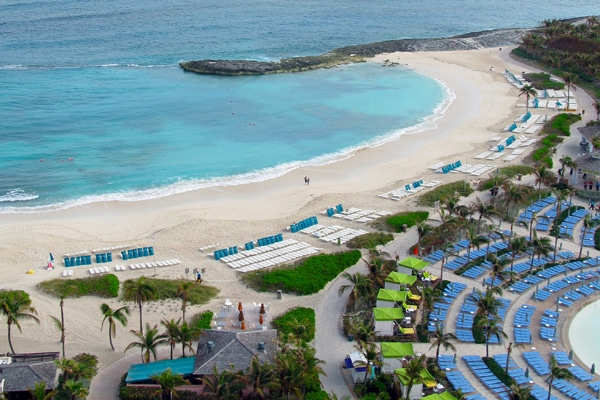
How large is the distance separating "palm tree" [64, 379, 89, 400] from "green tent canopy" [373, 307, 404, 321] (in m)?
17.1

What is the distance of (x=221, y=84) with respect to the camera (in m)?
106

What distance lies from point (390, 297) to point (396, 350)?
5.77m

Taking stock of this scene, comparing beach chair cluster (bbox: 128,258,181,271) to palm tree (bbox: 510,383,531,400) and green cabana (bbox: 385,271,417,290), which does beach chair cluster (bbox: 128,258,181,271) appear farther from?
palm tree (bbox: 510,383,531,400)

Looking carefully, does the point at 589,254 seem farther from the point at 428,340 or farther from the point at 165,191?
the point at 165,191

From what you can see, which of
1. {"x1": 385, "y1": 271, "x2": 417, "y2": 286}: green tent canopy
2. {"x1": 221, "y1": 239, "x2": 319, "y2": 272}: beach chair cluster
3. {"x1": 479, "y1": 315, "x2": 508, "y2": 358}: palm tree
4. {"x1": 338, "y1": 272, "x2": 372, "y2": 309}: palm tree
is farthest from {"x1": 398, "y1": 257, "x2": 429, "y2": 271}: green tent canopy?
{"x1": 479, "y1": 315, "x2": 508, "y2": 358}: palm tree

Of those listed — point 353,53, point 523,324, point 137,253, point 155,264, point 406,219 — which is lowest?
point 523,324

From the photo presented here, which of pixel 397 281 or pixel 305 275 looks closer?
pixel 397 281

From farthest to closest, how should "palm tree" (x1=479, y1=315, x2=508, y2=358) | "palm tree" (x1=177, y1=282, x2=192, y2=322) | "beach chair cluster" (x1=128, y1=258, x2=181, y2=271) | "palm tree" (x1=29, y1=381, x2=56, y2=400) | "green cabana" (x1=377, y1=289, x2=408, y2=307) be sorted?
1. "beach chair cluster" (x1=128, y1=258, x2=181, y2=271)
2. "green cabana" (x1=377, y1=289, x2=408, y2=307)
3. "palm tree" (x1=177, y1=282, x2=192, y2=322)
4. "palm tree" (x1=479, y1=315, x2=508, y2=358)
5. "palm tree" (x1=29, y1=381, x2=56, y2=400)

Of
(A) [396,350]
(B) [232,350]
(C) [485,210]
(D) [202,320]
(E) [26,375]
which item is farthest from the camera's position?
(C) [485,210]

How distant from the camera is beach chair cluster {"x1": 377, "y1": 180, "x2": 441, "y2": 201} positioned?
204 feet

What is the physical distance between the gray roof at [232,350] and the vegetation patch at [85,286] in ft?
34.4

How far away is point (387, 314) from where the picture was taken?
1566 inches

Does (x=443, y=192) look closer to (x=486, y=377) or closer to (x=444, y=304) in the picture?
(x=444, y=304)

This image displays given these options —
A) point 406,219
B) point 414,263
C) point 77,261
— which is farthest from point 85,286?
point 406,219
